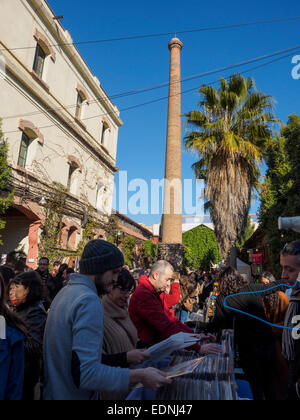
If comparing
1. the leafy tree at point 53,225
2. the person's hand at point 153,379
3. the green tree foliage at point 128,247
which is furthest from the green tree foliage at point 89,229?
the person's hand at point 153,379

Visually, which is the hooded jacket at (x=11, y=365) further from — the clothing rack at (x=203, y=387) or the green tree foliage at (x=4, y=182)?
the green tree foliage at (x=4, y=182)

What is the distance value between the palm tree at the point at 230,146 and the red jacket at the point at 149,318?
9373 millimetres

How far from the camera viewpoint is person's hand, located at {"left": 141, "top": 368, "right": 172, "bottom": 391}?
1231mm

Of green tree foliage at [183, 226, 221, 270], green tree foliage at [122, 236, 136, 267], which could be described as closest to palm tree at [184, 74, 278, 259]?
green tree foliage at [122, 236, 136, 267]

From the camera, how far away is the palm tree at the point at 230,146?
11617mm

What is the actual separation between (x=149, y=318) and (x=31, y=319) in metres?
1.05

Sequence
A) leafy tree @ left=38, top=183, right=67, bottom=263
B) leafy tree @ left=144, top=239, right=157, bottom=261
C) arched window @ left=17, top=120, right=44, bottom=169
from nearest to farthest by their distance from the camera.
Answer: arched window @ left=17, top=120, right=44, bottom=169 < leafy tree @ left=38, top=183, right=67, bottom=263 < leafy tree @ left=144, top=239, right=157, bottom=261

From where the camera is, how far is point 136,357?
148 cm

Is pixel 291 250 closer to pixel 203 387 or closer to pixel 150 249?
pixel 203 387

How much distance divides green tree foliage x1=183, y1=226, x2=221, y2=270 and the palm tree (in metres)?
16.5

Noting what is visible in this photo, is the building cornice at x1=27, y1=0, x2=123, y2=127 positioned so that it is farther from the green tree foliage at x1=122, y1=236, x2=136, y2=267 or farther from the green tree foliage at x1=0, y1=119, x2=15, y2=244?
the green tree foliage at x1=122, y1=236, x2=136, y2=267

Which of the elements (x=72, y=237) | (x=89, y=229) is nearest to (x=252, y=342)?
(x=72, y=237)

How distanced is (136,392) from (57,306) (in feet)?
1.89
